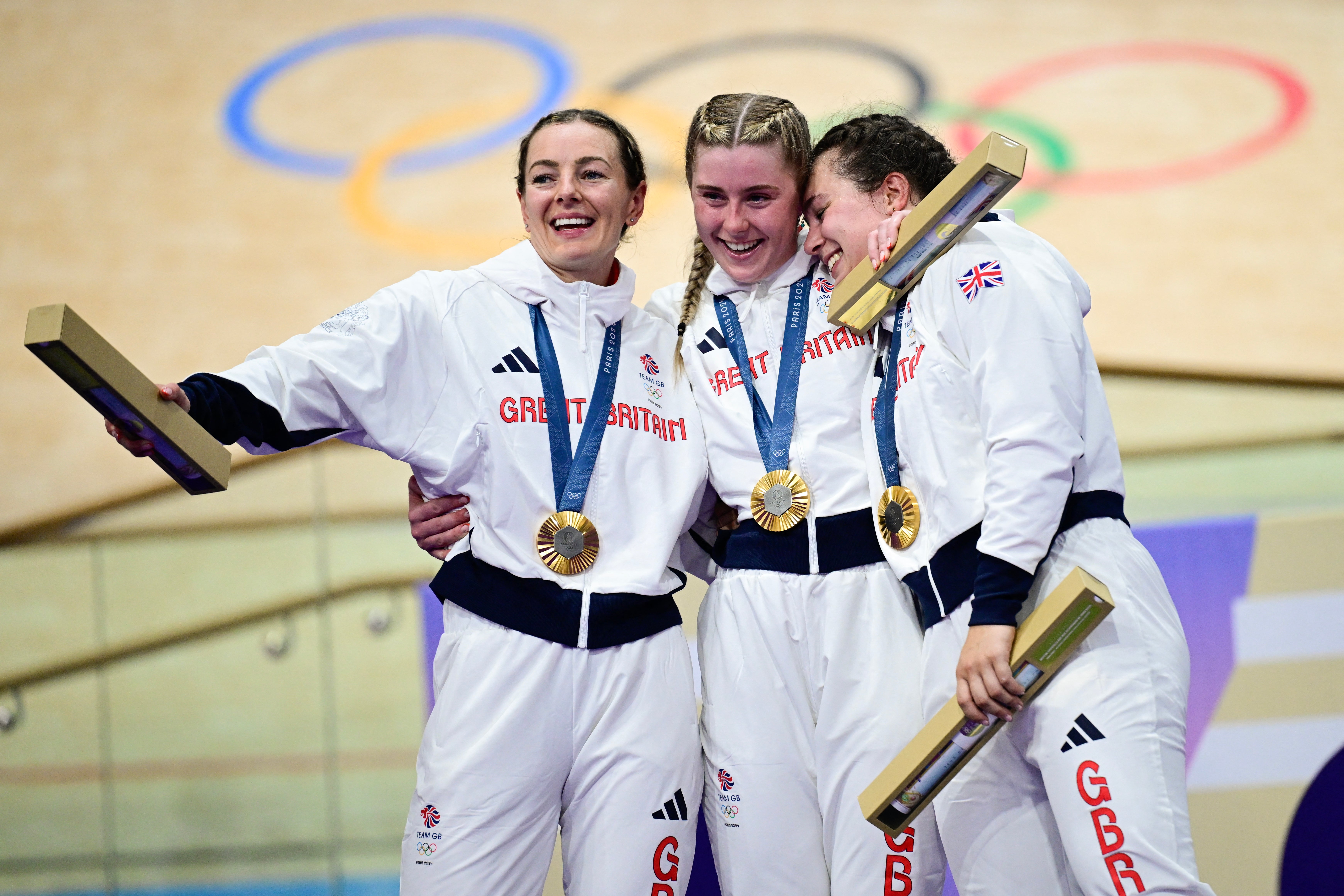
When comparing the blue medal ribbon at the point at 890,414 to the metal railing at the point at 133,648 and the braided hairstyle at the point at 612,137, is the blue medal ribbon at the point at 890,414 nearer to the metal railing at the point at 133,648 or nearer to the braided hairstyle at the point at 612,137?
the braided hairstyle at the point at 612,137

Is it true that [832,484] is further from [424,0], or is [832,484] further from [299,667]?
[424,0]

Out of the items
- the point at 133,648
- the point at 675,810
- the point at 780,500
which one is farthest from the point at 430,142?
the point at 675,810

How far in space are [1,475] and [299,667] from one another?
2.80 metres

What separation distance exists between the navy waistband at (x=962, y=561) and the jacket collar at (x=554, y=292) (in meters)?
0.81

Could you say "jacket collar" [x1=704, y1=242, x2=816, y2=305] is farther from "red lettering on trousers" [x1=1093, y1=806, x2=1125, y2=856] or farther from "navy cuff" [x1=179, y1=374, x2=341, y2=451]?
"red lettering on trousers" [x1=1093, y1=806, x2=1125, y2=856]

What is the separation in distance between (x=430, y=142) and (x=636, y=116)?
1.18 m

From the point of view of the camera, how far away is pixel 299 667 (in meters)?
3.67

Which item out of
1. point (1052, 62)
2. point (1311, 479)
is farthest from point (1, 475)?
point (1052, 62)

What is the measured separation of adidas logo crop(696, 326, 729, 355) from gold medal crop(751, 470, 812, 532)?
0.33 meters

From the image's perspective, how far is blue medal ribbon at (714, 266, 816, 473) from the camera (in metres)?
2.38

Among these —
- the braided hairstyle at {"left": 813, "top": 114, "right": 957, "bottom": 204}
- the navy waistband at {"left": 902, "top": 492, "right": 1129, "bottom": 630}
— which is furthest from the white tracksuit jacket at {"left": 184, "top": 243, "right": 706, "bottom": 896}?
the braided hairstyle at {"left": 813, "top": 114, "right": 957, "bottom": 204}

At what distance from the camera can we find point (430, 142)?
265 inches

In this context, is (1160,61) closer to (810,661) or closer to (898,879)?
(810,661)

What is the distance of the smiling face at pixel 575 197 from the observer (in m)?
2.43
